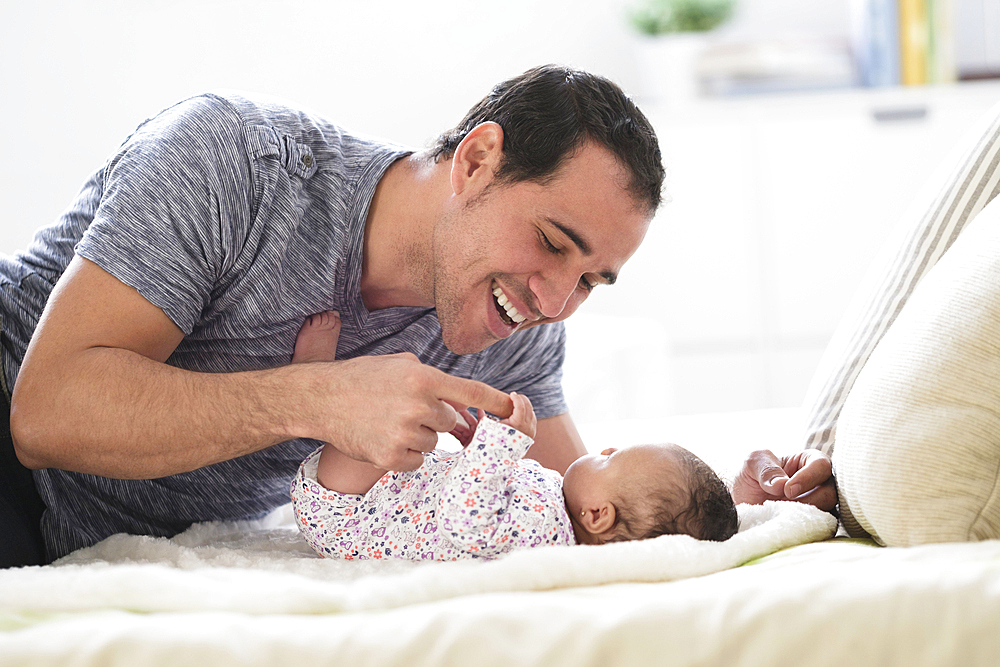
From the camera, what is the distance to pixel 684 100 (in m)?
3.00

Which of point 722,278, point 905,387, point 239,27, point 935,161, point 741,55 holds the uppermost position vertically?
point 239,27

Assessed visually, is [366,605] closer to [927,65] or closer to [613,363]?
[613,363]

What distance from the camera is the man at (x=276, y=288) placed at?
3.42ft

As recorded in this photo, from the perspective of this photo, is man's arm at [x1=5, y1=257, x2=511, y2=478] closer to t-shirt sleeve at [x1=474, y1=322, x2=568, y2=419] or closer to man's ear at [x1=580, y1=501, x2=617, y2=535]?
man's ear at [x1=580, y1=501, x2=617, y2=535]

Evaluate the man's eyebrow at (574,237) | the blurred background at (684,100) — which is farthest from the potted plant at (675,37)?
the man's eyebrow at (574,237)

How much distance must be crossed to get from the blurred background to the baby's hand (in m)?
2.00

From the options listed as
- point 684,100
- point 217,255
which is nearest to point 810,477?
point 217,255

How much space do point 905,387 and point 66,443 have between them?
2.97 ft

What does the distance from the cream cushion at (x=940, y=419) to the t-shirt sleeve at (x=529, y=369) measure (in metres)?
0.63

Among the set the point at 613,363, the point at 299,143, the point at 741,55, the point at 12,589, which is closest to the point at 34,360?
the point at 12,589

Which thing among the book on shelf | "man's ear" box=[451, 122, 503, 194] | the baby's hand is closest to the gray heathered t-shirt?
"man's ear" box=[451, 122, 503, 194]

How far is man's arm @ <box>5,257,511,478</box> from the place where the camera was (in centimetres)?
101

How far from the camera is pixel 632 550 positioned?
2.85 ft

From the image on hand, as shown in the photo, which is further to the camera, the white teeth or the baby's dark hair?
the white teeth
